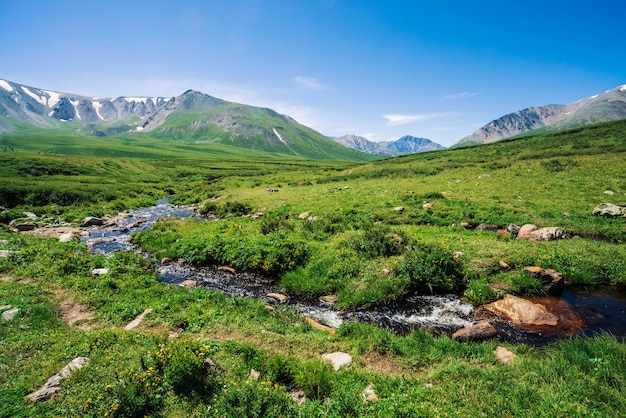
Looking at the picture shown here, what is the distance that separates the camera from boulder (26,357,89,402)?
23.8 ft

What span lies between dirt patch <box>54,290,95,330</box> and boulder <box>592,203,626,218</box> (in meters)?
33.1

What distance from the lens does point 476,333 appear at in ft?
34.0

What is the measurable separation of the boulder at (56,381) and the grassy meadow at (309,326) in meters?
0.23

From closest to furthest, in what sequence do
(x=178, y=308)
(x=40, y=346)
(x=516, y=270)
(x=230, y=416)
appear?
(x=230, y=416) < (x=40, y=346) < (x=178, y=308) < (x=516, y=270)

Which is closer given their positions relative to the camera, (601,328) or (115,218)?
(601,328)

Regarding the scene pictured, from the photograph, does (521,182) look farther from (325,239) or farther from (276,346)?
(276,346)

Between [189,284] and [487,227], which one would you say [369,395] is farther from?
[487,227]

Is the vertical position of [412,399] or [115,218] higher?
[412,399]

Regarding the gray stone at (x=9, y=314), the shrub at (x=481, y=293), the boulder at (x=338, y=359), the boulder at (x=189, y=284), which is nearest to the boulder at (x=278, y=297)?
the boulder at (x=189, y=284)

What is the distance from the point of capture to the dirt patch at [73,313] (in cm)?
1150

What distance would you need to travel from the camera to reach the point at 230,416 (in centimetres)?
652

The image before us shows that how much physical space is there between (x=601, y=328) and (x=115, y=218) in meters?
42.7

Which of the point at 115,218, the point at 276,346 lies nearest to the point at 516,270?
the point at 276,346

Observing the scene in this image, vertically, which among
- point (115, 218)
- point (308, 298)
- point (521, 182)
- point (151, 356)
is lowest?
point (115, 218)
